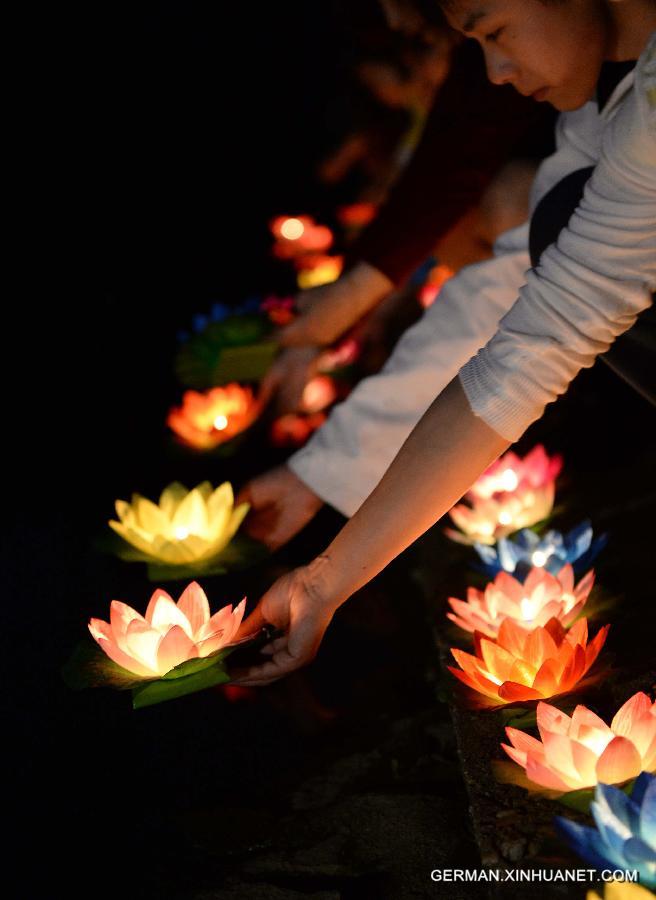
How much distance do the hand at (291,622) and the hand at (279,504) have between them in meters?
0.41

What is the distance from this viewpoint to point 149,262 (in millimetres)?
3451

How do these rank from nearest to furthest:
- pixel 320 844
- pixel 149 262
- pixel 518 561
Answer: pixel 320 844, pixel 518 561, pixel 149 262

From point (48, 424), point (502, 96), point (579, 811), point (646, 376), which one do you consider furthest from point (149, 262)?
point (579, 811)

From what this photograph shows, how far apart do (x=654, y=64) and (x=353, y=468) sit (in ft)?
3.04

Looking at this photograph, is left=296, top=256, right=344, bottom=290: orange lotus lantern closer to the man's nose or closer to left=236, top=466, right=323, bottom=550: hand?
left=236, top=466, right=323, bottom=550: hand

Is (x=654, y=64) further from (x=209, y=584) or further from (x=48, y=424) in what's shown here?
(x=48, y=424)

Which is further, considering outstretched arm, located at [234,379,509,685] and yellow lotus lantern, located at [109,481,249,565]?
yellow lotus lantern, located at [109,481,249,565]

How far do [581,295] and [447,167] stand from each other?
3.43 ft

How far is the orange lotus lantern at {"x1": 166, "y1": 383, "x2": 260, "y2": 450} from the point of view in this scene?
7.47 ft

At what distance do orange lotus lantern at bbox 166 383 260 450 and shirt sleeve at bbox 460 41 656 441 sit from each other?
1.26 m

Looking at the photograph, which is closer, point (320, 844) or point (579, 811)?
point (579, 811)

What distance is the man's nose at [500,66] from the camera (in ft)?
4.00

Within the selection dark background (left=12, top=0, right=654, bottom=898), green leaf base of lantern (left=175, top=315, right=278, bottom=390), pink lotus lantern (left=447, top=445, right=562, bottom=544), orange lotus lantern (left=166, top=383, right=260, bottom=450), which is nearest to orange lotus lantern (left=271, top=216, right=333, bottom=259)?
dark background (left=12, top=0, right=654, bottom=898)

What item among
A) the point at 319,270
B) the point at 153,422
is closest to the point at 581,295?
the point at 153,422
